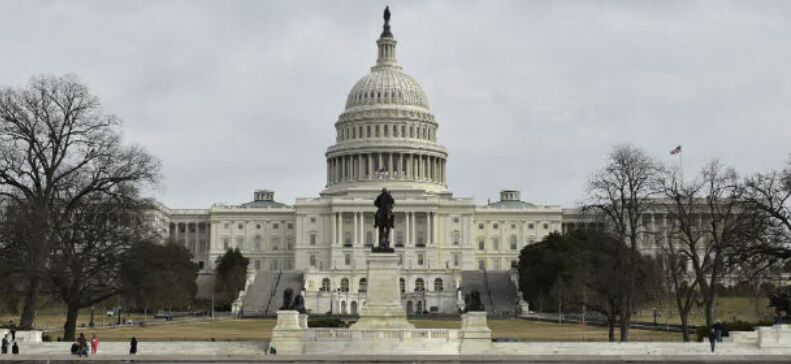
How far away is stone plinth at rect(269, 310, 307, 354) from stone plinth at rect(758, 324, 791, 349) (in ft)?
63.4

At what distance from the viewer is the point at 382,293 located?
52.3 metres

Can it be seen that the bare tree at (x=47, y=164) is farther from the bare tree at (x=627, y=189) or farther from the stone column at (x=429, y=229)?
the stone column at (x=429, y=229)

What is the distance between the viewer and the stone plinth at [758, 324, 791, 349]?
50469 mm

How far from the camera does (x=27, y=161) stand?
56281 mm

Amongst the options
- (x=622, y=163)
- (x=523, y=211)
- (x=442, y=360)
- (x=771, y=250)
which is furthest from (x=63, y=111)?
(x=523, y=211)

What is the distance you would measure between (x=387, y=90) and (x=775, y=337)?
13299cm

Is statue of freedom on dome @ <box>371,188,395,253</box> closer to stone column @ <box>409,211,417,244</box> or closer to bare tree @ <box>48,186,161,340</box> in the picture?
bare tree @ <box>48,186,161,340</box>

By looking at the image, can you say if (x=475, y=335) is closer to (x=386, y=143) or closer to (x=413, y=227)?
(x=413, y=227)

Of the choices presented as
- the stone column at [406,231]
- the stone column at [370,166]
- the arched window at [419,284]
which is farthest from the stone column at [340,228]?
the arched window at [419,284]

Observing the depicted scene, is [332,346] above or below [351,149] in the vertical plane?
below

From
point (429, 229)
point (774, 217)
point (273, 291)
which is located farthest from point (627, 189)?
point (429, 229)

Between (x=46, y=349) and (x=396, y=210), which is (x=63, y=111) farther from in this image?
(x=396, y=210)

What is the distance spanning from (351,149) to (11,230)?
123 metres

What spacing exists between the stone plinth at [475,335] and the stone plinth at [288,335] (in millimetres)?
6762
